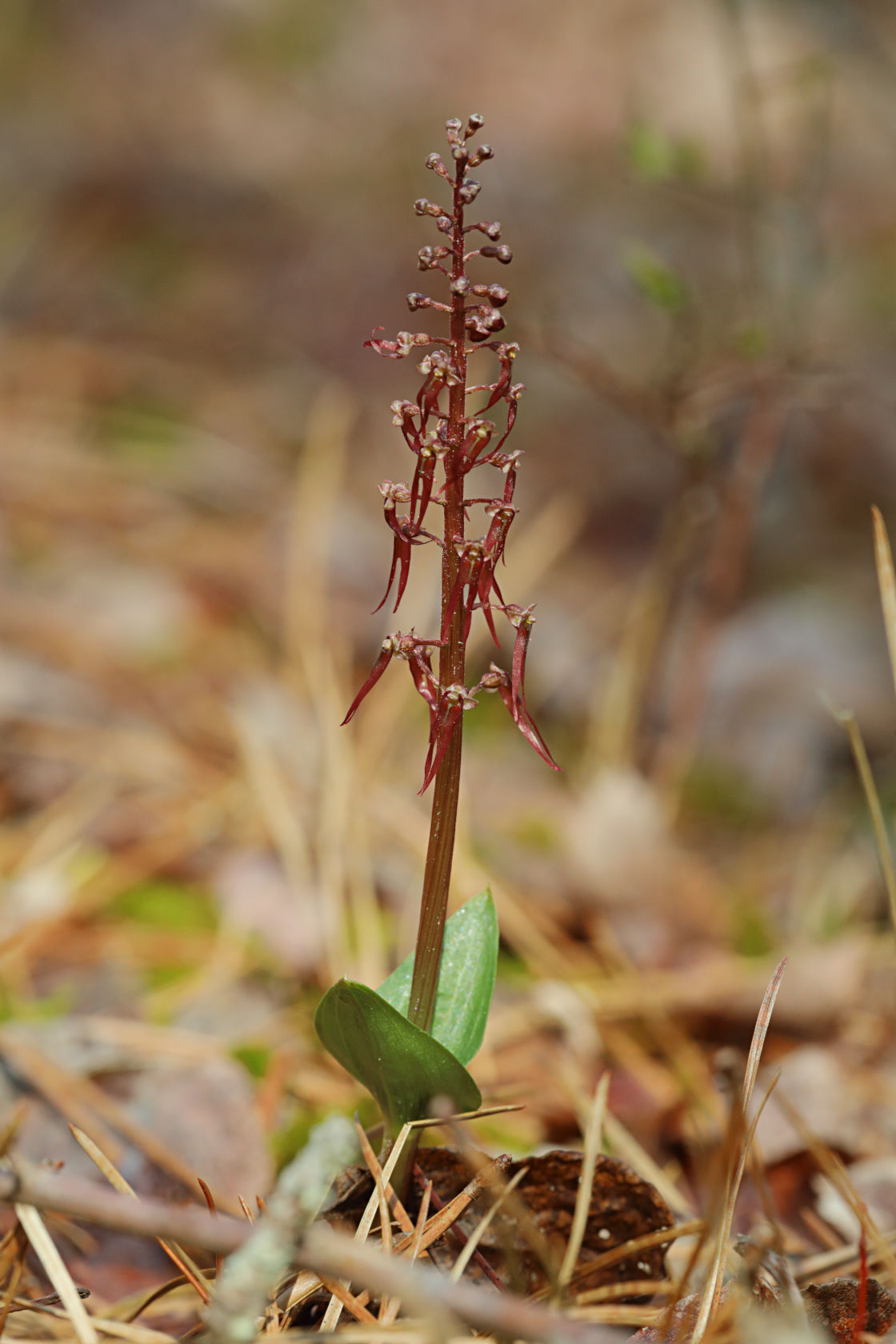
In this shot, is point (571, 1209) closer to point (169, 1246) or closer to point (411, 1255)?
point (411, 1255)

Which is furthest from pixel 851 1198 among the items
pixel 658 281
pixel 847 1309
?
pixel 658 281

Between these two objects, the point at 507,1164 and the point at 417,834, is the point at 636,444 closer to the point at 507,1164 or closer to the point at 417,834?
the point at 417,834

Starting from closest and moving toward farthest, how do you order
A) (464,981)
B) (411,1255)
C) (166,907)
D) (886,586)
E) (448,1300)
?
(448,1300), (411,1255), (464,981), (886,586), (166,907)

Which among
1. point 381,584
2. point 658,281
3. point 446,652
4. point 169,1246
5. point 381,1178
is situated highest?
point 658,281

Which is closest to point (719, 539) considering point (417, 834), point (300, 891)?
point (417, 834)

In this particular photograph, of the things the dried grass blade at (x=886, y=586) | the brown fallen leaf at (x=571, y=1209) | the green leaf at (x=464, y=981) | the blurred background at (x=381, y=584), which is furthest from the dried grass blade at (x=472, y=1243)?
the dried grass blade at (x=886, y=586)

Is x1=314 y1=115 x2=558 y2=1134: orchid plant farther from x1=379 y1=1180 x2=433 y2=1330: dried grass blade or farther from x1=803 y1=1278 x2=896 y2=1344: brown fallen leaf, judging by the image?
x1=803 y1=1278 x2=896 y2=1344: brown fallen leaf

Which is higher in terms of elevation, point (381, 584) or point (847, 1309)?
point (381, 584)

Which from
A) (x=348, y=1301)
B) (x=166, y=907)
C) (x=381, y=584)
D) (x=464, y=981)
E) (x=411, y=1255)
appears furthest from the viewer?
(x=381, y=584)
